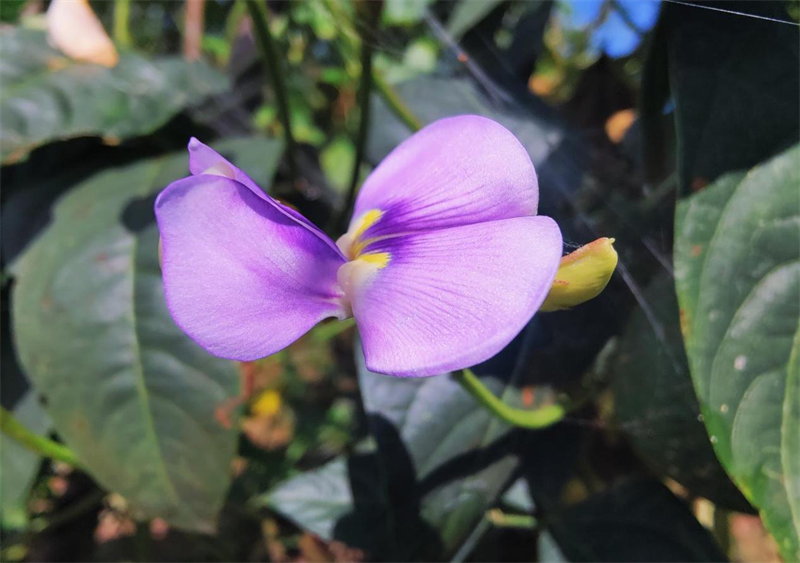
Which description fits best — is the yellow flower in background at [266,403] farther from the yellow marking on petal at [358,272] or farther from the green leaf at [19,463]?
the yellow marking on petal at [358,272]

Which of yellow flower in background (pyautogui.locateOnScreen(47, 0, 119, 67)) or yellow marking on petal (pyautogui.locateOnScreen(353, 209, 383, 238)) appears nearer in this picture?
yellow marking on petal (pyautogui.locateOnScreen(353, 209, 383, 238))

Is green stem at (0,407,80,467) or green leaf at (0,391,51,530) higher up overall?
green stem at (0,407,80,467)

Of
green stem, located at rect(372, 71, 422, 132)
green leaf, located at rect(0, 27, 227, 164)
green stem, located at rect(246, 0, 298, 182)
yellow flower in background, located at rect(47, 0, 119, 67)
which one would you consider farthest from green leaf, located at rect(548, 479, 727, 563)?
yellow flower in background, located at rect(47, 0, 119, 67)

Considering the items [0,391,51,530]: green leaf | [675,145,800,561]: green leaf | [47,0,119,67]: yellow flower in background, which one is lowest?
[0,391,51,530]: green leaf

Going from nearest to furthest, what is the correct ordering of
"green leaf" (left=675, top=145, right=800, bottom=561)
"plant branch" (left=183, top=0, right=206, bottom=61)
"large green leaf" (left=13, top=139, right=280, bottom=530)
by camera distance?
"green leaf" (left=675, top=145, right=800, bottom=561) → "large green leaf" (left=13, top=139, right=280, bottom=530) → "plant branch" (left=183, top=0, right=206, bottom=61)

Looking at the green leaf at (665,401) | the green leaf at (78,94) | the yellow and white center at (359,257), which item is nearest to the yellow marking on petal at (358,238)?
the yellow and white center at (359,257)

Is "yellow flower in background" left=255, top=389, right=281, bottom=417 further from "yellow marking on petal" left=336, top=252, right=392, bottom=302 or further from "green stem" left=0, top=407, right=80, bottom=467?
"yellow marking on petal" left=336, top=252, right=392, bottom=302
